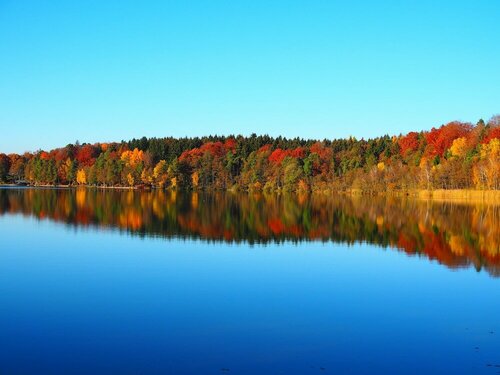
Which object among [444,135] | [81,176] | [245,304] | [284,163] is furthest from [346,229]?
[81,176]

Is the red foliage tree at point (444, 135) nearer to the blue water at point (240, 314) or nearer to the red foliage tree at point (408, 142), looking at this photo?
the red foliage tree at point (408, 142)

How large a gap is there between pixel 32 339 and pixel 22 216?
25.7 m

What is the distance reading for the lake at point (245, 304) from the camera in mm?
8359

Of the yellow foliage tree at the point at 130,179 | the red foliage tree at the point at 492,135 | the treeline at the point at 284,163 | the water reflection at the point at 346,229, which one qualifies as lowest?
the water reflection at the point at 346,229

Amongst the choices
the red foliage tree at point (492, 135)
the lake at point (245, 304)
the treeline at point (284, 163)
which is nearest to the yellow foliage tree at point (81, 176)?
the treeline at point (284, 163)

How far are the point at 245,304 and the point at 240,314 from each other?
90 cm

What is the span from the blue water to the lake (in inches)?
1.4

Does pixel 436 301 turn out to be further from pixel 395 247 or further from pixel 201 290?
pixel 395 247

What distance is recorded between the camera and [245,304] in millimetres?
11852

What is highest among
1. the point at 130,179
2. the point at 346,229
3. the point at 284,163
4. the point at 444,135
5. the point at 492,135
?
the point at 444,135

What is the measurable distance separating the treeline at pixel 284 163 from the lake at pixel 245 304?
48331 millimetres

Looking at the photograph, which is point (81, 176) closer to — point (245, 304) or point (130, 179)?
point (130, 179)

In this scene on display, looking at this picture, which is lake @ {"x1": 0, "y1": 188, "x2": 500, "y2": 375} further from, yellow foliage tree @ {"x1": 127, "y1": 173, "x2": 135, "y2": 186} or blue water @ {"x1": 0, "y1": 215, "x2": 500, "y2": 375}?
yellow foliage tree @ {"x1": 127, "y1": 173, "x2": 135, "y2": 186}

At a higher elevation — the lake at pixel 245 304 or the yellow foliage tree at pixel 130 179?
the yellow foliage tree at pixel 130 179
